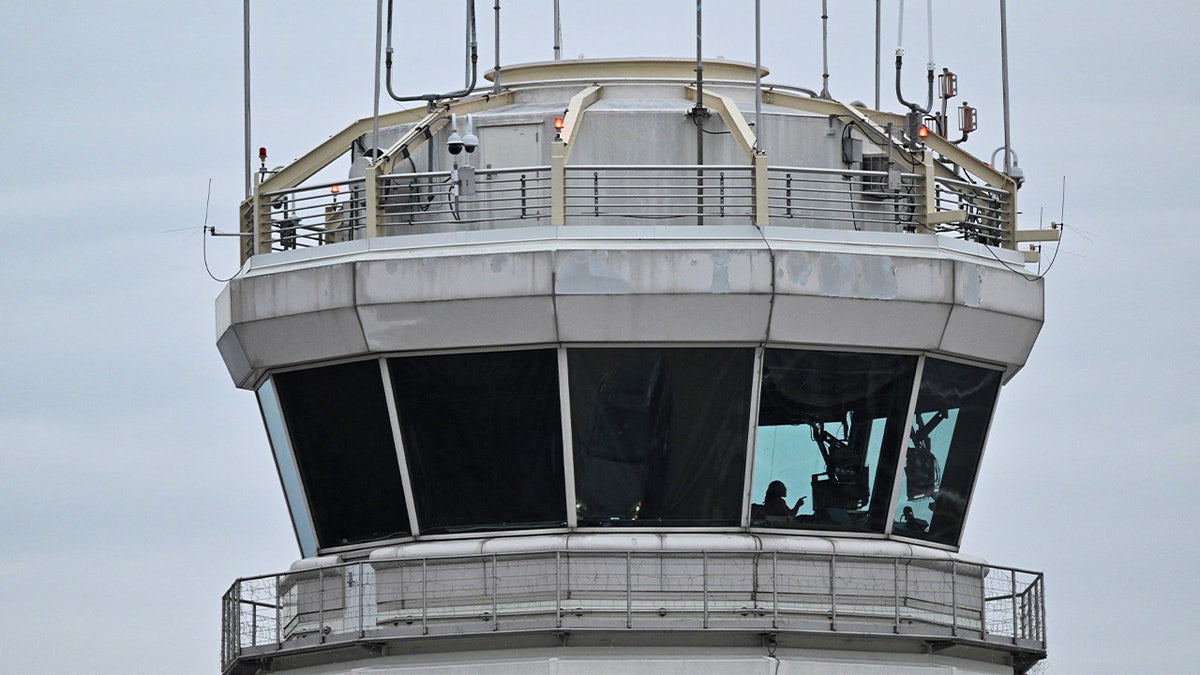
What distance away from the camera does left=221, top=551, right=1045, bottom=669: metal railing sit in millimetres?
47500

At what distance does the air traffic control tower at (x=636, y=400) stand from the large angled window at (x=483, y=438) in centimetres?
4

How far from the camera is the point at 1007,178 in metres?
51.5

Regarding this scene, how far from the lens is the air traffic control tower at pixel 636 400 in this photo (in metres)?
47.8

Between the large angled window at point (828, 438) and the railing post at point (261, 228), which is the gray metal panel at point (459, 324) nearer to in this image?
the railing post at point (261, 228)

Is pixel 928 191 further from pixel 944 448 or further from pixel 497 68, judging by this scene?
pixel 497 68

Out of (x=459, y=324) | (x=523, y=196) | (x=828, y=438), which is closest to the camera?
(x=459, y=324)

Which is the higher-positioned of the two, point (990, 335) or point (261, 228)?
point (261, 228)

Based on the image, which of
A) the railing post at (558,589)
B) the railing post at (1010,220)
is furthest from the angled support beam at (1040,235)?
the railing post at (558,589)

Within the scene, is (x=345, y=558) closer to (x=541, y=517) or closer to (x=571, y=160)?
(x=541, y=517)

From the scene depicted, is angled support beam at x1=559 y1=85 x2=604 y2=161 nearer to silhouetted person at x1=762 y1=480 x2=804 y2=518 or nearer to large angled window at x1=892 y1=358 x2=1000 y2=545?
silhouetted person at x1=762 y1=480 x2=804 y2=518

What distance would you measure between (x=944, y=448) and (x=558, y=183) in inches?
276

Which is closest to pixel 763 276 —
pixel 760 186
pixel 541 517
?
pixel 760 186

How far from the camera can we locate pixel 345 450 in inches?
1957

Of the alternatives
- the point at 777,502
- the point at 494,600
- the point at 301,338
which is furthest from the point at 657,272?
the point at 301,338
